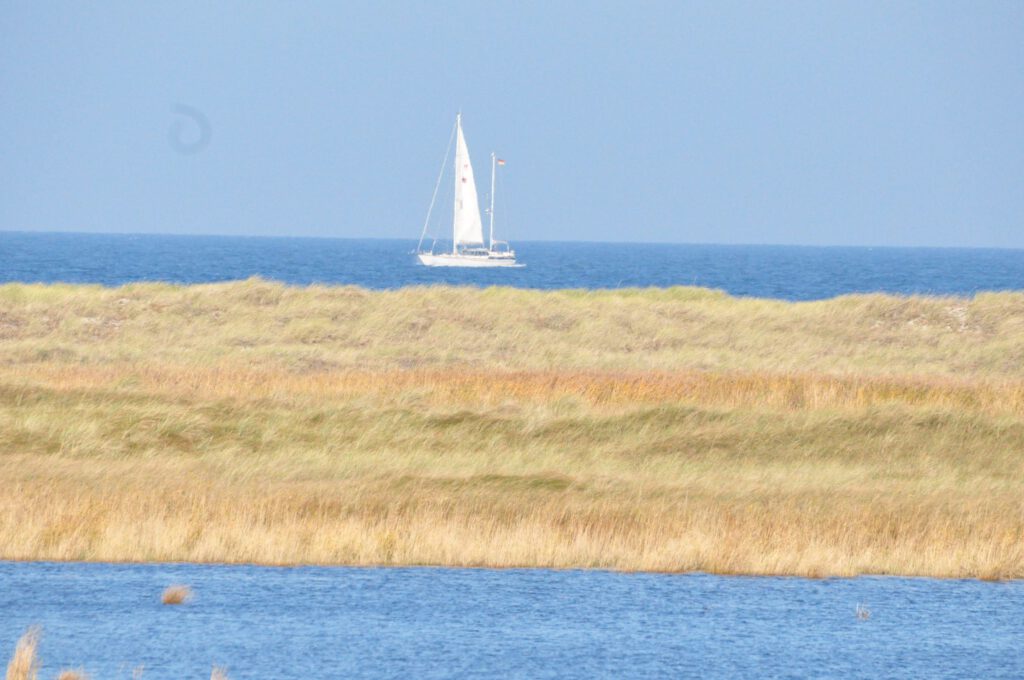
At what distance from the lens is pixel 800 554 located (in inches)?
715

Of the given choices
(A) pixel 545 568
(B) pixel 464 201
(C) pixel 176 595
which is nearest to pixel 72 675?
(C) pixel 176 595

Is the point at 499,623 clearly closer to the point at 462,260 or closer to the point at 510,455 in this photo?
the point at 510,455

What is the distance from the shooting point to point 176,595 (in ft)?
53.0

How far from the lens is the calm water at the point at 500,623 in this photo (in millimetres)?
14172

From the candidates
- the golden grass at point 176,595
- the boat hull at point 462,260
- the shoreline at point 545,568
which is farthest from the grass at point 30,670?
the boat hull at point 462,260

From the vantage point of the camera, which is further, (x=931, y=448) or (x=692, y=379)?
(x=692, y=379)

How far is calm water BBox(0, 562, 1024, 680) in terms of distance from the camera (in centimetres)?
1417

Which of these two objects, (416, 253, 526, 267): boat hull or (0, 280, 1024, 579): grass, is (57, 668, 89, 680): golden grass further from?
(416, 253, 526, 267): boat hull

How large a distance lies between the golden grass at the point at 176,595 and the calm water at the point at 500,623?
0.15 metres

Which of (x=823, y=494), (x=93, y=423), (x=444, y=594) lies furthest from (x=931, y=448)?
(x=93, y=423)

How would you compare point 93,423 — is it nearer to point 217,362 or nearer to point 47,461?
point 47,461

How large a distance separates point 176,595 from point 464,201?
95.5m

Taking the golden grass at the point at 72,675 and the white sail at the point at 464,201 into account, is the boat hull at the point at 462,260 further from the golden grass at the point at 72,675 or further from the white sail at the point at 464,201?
Result: the golden grass at the point at 72,675

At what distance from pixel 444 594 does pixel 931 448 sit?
11900 mm
